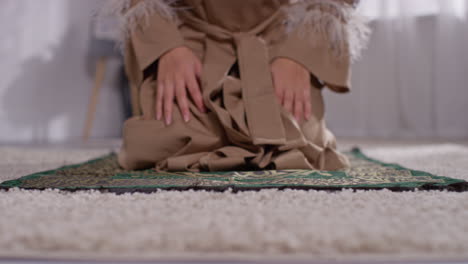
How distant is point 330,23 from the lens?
0.76 meters

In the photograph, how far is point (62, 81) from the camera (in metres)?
2.12

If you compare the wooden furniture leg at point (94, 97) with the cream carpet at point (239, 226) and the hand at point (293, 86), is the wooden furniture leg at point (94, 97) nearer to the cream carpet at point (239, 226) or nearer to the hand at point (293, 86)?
the hand at point (293, 86)

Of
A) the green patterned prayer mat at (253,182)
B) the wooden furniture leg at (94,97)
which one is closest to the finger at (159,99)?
the green patterned prayer mat at (253,182)

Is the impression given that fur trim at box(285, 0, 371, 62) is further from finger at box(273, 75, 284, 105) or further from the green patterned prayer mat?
the green patterned prayer mat

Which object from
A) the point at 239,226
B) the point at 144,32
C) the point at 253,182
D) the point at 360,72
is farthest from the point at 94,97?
the point at 239,226

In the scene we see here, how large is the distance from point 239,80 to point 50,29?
5.59 ft

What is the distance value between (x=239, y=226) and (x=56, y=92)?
199 centimetres

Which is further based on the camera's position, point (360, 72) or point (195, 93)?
point (360, 72)

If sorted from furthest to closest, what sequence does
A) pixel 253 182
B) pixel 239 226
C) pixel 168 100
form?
pixel 168 100 < pixel 253 182 < pixel 239 226

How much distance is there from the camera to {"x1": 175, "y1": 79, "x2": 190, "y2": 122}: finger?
0.70 m

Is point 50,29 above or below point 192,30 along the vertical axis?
above

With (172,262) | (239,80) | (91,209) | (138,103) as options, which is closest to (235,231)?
(172,262)

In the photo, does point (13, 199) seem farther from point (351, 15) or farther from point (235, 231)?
point (351, 15)

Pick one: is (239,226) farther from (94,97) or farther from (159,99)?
(94,97)
